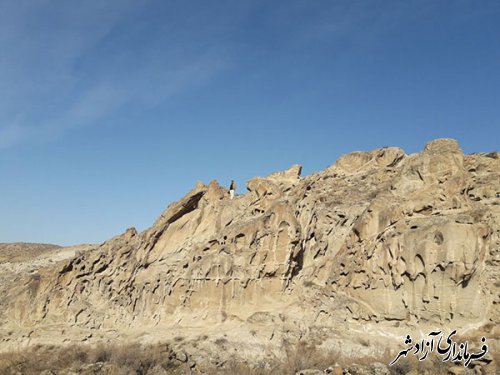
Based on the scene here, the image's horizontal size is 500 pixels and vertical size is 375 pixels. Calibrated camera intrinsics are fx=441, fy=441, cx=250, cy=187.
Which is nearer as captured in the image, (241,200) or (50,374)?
(50,374)

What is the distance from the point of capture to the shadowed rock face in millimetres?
18562

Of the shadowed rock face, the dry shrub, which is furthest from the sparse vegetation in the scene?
the shadowed rock face

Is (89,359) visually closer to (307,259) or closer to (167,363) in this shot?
(167,363)

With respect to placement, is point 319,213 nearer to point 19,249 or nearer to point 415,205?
point 415,205

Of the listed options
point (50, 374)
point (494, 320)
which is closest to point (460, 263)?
point (494, 320)

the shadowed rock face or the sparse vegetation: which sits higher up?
the shadowed rock face

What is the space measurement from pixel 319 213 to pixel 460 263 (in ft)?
24.8

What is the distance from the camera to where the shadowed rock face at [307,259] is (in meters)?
18.6

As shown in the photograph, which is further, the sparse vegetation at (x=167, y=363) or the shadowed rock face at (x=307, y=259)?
the shadowed rock face at (x=307, y=259)

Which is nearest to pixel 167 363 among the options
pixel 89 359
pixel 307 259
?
pixel 89 359

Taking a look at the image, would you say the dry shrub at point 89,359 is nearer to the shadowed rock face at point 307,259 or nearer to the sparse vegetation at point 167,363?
the sparse vegetation at point 167,363

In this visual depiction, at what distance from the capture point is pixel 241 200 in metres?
25.3

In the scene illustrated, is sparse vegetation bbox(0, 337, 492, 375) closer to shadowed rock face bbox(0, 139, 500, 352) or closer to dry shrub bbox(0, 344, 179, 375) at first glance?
dry shrub bbox(0, 344, 179, 375)

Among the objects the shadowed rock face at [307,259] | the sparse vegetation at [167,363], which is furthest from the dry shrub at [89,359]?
the shadowed rock face at [307,259]
